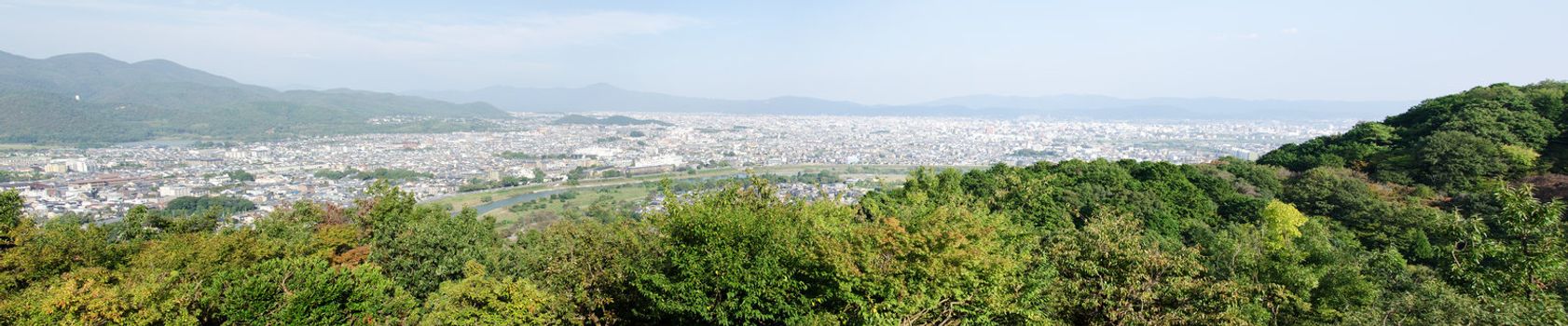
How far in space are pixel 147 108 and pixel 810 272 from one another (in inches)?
4111

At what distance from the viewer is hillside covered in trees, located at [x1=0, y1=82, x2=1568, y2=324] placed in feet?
24.0

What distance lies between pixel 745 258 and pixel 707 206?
1284 mm

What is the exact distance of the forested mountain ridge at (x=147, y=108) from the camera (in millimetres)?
60500

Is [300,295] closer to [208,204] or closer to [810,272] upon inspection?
[810,272]

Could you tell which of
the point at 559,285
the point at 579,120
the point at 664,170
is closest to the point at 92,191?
the point at 664,170

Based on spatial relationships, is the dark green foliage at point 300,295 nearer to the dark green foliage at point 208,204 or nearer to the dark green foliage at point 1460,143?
the dark green foliage at point 208,204

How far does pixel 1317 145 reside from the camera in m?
25.6

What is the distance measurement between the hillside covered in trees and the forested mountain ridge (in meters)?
65.9

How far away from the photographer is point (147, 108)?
257 ft

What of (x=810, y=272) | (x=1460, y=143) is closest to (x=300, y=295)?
(x=810, y=272)

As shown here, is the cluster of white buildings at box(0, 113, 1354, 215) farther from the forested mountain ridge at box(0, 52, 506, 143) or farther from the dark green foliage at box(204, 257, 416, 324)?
the dark green foliage at box(204, 257, 416, 324)

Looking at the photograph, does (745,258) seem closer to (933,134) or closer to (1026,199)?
(1026,199)

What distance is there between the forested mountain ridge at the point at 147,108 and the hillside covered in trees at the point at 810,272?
65908 millimetres

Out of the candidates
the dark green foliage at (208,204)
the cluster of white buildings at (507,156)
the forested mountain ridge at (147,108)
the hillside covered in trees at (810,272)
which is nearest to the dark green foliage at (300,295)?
the hillside covered in trees at (810,272)
